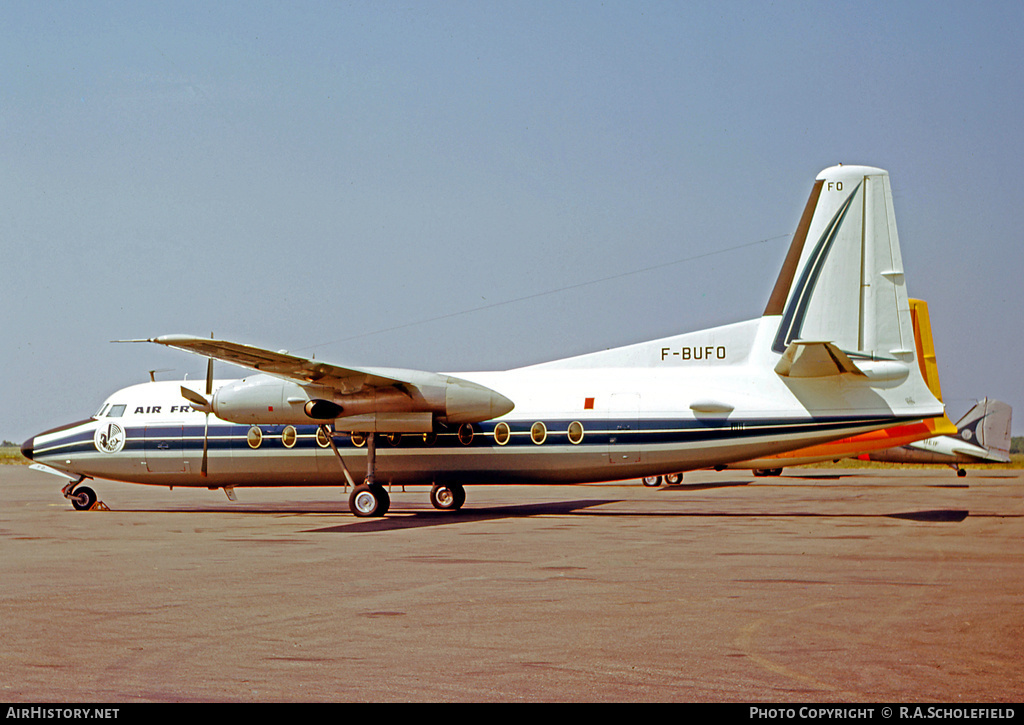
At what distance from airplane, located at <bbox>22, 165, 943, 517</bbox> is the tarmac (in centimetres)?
203

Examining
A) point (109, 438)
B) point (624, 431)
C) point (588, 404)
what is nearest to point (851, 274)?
point (624, 431)

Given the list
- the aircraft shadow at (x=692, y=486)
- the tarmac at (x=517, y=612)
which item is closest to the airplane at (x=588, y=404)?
the tarmac at (x=517, y=612)

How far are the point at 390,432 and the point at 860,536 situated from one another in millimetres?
10042

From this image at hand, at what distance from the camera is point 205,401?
2264cm

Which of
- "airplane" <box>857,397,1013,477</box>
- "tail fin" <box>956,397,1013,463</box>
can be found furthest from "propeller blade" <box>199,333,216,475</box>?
"tail fin" <box>956,397,1013,463</box>

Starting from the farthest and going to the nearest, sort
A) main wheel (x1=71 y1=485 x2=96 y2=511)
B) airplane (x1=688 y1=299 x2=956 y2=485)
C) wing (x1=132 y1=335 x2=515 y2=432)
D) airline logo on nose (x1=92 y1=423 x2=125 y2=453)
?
airplane (x1=688 y1=299 x2=956 y2=485), main wheel (x1=71 y1=485 x2=96 y2=511), airline logo on nose (x1=92 y1=423 x2=125 y2=453), wing (x1=132 y1=335 x2=515 y2=432)

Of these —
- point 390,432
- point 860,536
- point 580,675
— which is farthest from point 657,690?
point 390,432

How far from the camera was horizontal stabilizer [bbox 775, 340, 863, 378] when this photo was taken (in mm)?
18766

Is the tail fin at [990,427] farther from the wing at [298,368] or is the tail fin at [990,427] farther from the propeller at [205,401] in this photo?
the propeller at [205,401]

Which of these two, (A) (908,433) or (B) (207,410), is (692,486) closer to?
(A) (908,433)

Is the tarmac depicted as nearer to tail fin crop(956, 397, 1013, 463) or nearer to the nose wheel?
the nose wheel

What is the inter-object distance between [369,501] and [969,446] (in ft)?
102

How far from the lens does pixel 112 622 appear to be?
8.69 metres
